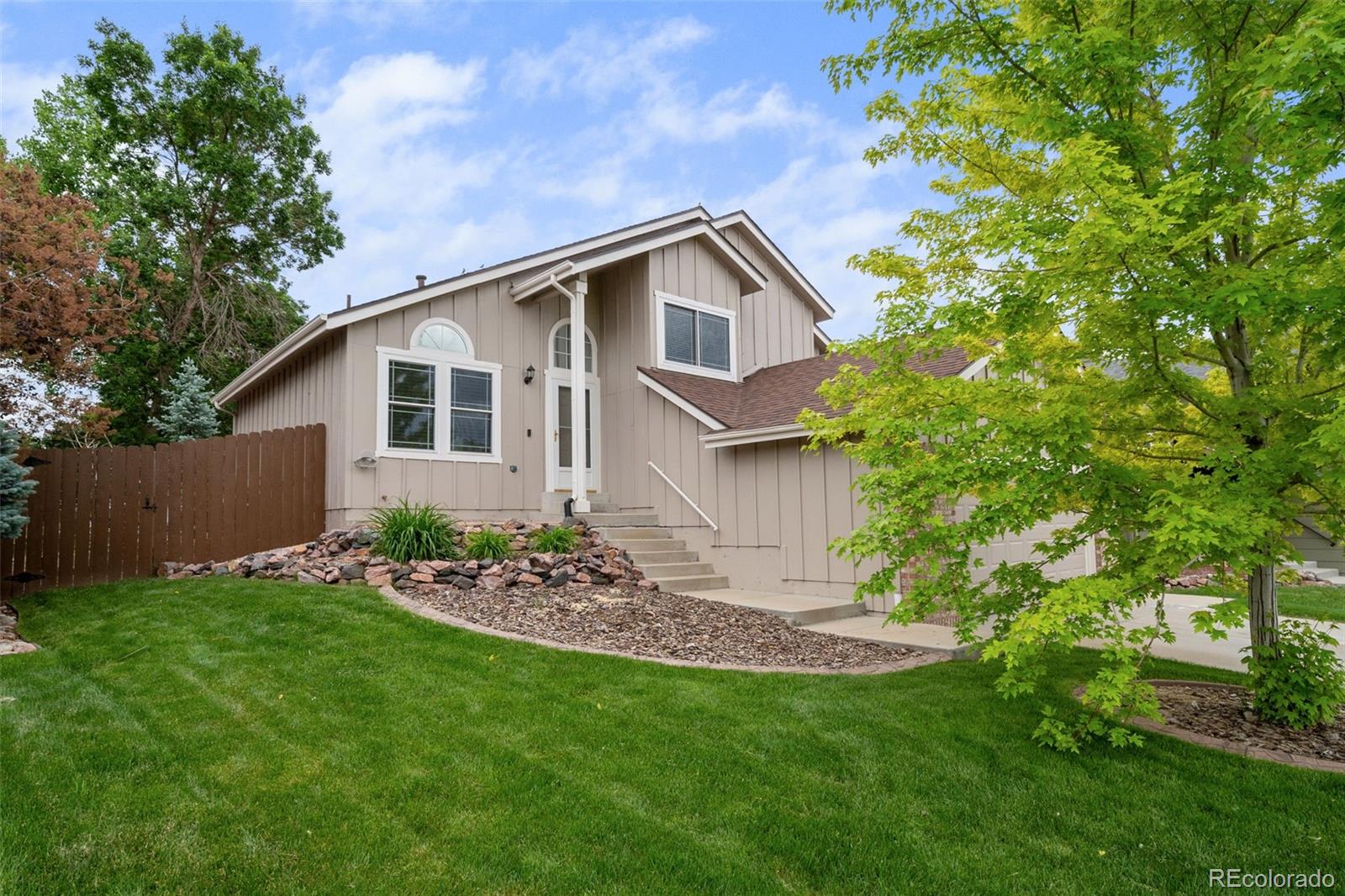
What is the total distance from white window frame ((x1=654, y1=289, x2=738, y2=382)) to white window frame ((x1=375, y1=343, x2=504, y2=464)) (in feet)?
8.49

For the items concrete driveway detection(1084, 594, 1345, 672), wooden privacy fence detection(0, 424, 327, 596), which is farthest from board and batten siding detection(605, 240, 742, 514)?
concrete driveway detection(1084, 594, 1345, 672)

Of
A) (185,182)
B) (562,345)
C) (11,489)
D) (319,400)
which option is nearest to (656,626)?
(562,345)

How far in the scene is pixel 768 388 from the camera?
1182 cm

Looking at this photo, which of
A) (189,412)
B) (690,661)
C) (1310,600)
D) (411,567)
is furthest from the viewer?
(189,412)

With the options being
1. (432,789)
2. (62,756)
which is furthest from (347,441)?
(432,789)

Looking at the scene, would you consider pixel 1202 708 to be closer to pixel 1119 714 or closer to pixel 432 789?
pixel 1119 714

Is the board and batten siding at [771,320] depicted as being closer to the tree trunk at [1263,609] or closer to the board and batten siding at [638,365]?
the board and batten siding at [638,365]

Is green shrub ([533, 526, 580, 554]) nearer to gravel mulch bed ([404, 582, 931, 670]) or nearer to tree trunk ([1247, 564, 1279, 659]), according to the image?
gravel mulch bed ([404, 582, 931, 670])

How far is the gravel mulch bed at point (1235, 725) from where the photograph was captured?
394cm

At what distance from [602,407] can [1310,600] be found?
10.6 meters

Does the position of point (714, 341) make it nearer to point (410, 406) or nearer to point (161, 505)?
point (410, 406)

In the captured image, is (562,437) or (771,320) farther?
(771,320)

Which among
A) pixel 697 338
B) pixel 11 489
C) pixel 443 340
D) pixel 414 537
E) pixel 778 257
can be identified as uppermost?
A: pixel 778 257
